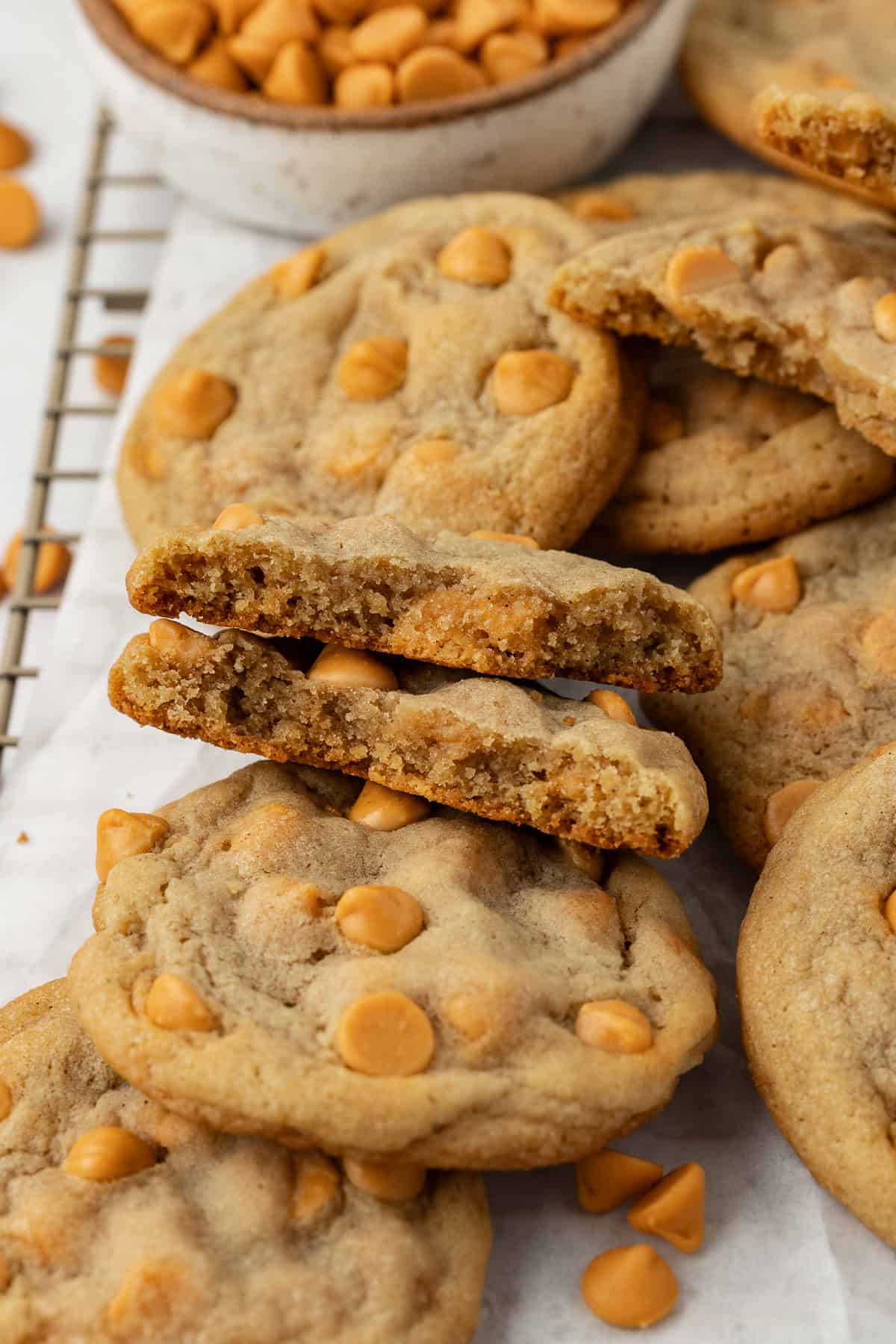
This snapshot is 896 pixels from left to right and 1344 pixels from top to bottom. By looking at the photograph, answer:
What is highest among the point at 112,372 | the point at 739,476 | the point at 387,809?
the point at 739,476

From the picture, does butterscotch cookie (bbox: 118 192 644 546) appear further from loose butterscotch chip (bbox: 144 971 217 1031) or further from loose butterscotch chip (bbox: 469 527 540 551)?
loose butterscotch chip (bbox: 144 971 217 1031)

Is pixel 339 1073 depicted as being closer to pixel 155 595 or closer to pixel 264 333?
pixel 155 595

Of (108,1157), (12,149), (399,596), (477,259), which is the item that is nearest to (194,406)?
(477,259)

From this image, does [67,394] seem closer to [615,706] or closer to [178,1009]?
[615,706]

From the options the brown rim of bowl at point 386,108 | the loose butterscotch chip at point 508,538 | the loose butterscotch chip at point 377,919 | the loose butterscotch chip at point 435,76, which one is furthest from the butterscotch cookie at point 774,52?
the loose butterscotch chip at point 377,919

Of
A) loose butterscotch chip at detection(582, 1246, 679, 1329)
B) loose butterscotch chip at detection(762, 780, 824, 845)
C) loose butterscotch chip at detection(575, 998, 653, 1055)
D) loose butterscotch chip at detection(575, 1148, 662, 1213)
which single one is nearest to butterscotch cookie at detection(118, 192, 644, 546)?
loose butterscotch chip at detection(762, 780, 824, 845)

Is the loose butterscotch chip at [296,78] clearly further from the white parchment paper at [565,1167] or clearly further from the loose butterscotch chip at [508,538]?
the loose butterscotch chip at [508,538]

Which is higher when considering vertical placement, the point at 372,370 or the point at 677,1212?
the point at 372,370
